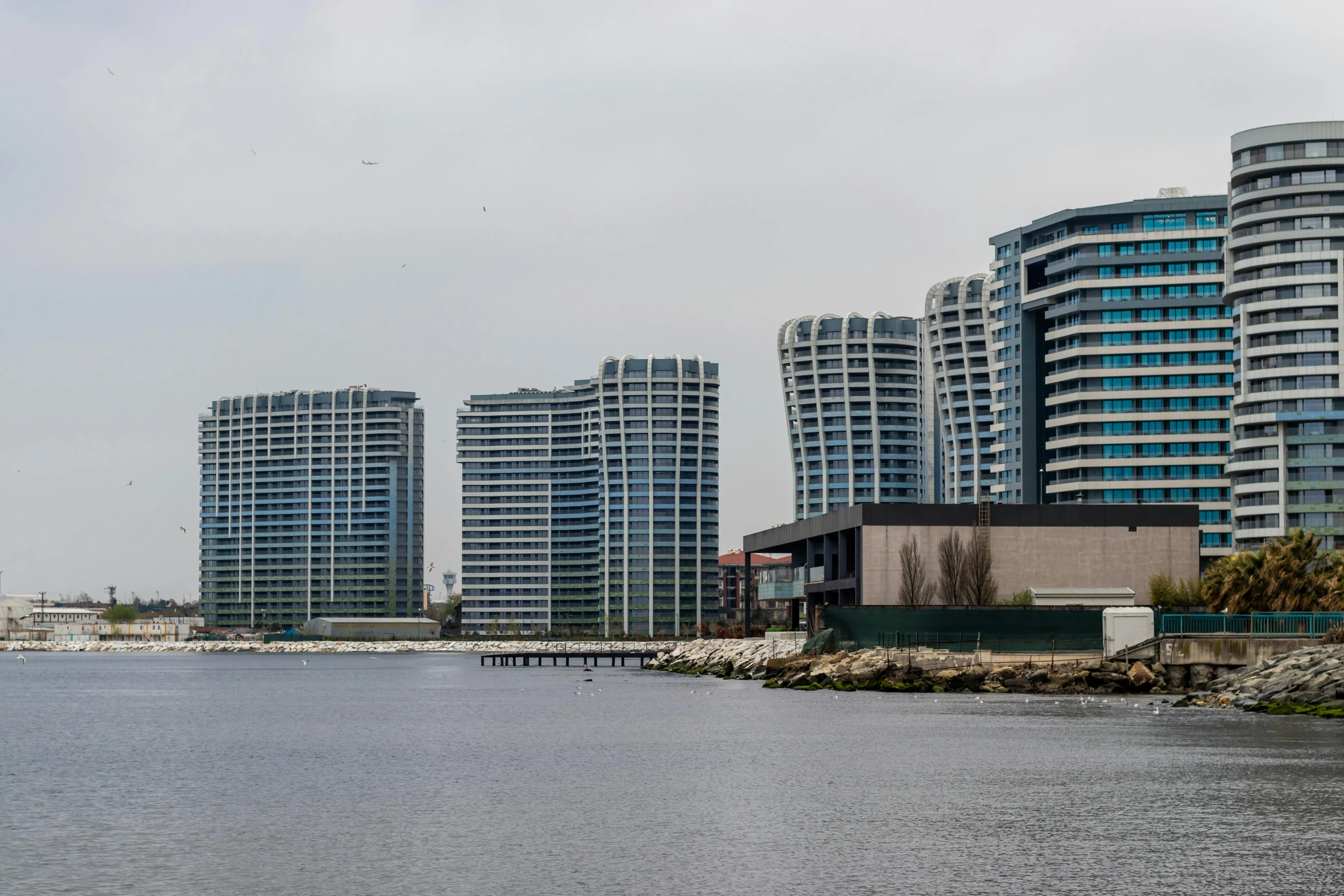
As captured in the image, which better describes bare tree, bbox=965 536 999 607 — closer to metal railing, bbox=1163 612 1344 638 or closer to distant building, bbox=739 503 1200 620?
distant building, bbox=739 503 1200 620

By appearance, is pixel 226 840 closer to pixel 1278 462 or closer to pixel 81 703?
pixel 81 703

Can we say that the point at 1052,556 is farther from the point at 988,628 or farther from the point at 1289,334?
the point at 1289,334

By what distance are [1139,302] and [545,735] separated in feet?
367

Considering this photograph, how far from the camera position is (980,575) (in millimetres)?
117625

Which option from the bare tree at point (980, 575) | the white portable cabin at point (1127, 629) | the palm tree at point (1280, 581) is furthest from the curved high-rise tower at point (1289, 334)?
the white portable cabin at point (1127, 629)

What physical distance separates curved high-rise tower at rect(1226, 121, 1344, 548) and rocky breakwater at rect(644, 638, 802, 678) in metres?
43.1

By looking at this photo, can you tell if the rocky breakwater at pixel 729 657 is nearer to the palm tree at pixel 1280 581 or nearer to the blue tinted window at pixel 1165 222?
the palm tree at pixel 1280 581

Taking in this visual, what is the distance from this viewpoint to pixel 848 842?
35500 millimetres

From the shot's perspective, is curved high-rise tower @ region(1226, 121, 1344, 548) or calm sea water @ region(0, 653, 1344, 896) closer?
calm sea water @ region(0, 653, 1344, 896)

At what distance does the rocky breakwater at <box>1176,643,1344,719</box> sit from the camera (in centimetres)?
7306

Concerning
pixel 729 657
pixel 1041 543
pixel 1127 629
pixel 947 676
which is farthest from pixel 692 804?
pixel 729 657

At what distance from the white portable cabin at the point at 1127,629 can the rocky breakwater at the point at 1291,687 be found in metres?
11.0

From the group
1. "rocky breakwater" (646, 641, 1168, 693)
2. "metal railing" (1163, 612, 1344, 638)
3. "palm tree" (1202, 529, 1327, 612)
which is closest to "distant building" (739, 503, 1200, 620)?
"rocky breakwater" (646, 641, 1168, 693)

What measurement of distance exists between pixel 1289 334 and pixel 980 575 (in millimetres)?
42995
